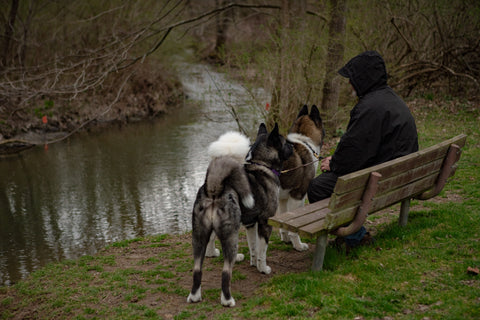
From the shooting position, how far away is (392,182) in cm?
422

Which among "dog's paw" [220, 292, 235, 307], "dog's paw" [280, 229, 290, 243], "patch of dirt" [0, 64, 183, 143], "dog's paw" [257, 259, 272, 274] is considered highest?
"dog's paw" [220, 292, 235, 307]

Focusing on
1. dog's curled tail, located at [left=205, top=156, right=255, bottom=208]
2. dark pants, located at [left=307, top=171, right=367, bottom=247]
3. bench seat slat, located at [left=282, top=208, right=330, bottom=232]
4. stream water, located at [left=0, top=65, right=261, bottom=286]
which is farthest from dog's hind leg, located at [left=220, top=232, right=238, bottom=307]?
stream water, located at [left=0, top=65, right=261, bottom=286]

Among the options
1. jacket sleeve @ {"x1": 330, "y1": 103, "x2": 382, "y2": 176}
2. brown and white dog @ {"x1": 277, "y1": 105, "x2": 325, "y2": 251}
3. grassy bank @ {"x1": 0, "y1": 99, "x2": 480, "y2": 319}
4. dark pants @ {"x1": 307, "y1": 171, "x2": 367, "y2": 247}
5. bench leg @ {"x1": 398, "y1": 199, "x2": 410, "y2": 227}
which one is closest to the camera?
grassy bank @ {"x1": 0, "y1": 99, "x2": 480, "y2": 319}

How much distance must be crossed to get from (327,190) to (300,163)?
0.76m

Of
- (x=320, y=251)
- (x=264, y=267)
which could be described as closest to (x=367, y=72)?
(x=320, y=251)

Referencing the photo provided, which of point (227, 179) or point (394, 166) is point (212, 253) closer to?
point (227, 179)

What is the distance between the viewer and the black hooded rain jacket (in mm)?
4281

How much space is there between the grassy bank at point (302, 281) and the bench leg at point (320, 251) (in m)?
0.10

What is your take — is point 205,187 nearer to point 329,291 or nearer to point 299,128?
point 329,291

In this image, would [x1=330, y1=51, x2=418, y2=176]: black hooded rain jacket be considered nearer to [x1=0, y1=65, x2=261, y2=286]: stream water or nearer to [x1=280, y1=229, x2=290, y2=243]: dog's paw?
[x1=280, y1=229, x2=290, y2=243]: dog's paw

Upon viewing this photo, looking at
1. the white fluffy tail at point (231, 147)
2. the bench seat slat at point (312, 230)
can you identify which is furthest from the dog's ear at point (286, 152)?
the bench seat slat at point (312, 230)

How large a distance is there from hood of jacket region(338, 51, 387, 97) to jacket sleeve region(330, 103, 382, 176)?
0.93 feet

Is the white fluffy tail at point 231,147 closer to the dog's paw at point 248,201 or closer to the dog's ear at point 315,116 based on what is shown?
the dog's paw at point 248,201

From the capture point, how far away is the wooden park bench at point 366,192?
376 centimetres
